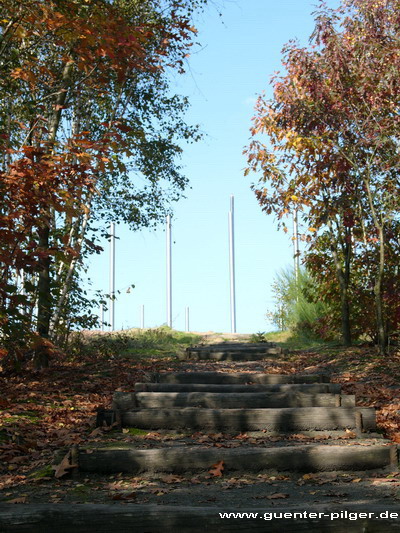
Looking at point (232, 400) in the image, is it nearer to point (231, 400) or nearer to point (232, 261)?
point (231, 400)

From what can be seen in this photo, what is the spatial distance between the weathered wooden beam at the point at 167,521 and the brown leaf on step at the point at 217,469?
6.32ft

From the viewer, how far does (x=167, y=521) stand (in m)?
3.96

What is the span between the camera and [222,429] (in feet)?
25.4

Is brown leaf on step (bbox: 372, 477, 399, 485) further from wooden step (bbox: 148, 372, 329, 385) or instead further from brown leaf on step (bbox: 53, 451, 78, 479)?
wooden step (bbox: 148, 372, 329, 385)

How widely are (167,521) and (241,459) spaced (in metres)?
2.23

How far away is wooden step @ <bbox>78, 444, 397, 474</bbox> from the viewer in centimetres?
605

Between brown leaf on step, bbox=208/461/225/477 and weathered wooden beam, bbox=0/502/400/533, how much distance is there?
193 cm

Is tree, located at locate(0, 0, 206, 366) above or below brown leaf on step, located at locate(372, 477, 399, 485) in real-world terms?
above

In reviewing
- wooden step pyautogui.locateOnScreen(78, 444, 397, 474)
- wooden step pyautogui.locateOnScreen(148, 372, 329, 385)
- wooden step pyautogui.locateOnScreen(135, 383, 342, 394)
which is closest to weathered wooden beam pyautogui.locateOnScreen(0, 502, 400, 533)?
wooden step pyautogui.locateOnScreen(78, 444, 397, 474)

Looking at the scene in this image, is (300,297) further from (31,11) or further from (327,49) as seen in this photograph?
(31,11)

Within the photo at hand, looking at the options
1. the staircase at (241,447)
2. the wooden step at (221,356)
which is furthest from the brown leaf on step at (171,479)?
the wooden step at (221,356)

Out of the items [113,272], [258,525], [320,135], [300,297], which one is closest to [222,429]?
[258,525]

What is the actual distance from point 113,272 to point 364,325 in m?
23.4

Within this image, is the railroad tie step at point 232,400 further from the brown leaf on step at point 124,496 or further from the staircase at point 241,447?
the brown leaf on step at point 124,496
